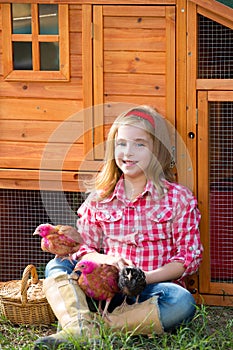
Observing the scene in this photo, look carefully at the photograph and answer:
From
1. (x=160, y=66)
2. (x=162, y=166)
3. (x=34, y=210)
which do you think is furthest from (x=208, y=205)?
(x=34, y=210)

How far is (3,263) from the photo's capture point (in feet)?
13.9

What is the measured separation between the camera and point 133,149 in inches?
145

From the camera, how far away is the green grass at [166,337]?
3.21 metres

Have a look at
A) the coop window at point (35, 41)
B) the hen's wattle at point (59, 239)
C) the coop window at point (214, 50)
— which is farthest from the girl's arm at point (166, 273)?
the coop window at point (35, 41)

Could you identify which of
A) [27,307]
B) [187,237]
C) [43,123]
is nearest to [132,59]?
[43,123]

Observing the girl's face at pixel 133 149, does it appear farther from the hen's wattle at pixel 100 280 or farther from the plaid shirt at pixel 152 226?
the hen's wattle at pixel 100 280

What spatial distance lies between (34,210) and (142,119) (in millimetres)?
894

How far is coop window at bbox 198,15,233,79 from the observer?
12.2ft

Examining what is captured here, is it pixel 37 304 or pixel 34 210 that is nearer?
pixel 37 304

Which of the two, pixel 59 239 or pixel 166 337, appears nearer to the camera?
pixel 166 337

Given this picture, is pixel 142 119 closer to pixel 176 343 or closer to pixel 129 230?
pixel 129 230

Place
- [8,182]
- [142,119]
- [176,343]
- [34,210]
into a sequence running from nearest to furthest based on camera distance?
[176,343] < [142,119] < [8,182] < [34,210]

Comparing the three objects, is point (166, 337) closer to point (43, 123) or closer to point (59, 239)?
point (59, 239)

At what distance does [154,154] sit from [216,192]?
1.19 feet
